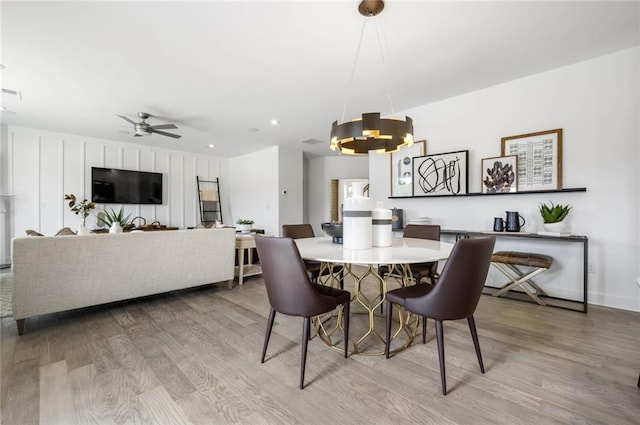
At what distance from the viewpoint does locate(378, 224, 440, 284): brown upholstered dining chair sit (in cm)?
239

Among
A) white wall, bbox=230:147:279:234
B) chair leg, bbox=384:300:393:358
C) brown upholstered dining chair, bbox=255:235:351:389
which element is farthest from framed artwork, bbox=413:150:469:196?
white wall, bbox=230:147:279:234

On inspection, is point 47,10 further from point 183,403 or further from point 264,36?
point 183,403

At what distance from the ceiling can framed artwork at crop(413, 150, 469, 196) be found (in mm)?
502

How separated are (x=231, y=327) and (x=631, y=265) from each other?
148 inches

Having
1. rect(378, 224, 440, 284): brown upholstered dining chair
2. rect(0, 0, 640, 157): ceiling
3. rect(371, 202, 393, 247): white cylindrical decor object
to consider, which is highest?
rect(0, 0, 640, 157): ceiling

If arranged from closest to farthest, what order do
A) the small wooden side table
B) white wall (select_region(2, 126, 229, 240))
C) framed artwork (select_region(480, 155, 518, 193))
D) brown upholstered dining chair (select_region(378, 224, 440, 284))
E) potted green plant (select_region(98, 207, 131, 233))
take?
brown upholstered dining chair (select_region(378, 224, 440, 284)), framed artwork (select_region(480, 155, 518, 193)), the small wooden side table, white wall (select_region(2, 126, 229, 240)), potted green plant (select_region(98, 207, 131, 233))

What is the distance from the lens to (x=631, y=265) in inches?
101

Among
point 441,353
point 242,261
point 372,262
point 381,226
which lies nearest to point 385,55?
point 381,226

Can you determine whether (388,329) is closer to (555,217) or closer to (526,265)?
(526,265)

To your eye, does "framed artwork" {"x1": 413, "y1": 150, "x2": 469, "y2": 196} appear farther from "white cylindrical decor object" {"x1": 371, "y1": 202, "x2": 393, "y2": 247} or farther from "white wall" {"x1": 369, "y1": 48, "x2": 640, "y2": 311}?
"white cylindrical decor object" {"x1": 371, "y1": 202, "x2": 393, "y2": 247}

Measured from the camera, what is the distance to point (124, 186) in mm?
5875

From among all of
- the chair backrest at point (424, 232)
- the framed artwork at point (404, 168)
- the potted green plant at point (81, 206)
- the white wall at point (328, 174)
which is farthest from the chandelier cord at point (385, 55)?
the potted green plant at point (81, 206)

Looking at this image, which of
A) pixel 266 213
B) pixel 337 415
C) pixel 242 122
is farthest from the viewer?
pixel 266 213

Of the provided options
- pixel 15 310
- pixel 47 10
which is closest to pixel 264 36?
pixel 47 10
